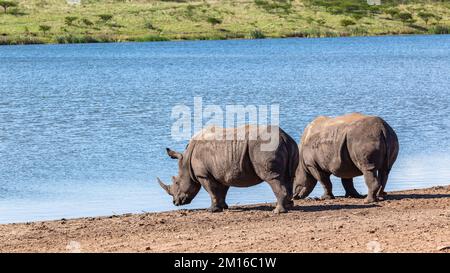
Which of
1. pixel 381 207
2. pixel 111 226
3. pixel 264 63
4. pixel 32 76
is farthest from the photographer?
pixel 264 63

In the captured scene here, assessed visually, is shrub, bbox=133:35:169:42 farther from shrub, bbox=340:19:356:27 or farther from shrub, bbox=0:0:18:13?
shrub, bbox=340:19:356:27

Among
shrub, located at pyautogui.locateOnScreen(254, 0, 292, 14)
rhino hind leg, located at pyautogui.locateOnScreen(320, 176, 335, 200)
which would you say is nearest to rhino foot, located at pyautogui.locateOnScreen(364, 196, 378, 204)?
rhino hind leg, located at pyautogui.locateOnScreen(320, 176, 335, 200)

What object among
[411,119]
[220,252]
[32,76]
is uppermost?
[220,252]

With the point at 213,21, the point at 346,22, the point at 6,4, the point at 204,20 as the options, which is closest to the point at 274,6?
the point at 346,22

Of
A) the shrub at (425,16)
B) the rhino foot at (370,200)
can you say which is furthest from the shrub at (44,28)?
the rhino foot at (370,200)

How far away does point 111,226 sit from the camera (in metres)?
13.8

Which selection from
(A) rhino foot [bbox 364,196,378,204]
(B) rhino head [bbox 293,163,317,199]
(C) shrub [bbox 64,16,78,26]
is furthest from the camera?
(C) shrub [bbox 64,16,78,26]

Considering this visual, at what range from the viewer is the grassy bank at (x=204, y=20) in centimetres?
10006

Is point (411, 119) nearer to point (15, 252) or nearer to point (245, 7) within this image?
point (15, 252)

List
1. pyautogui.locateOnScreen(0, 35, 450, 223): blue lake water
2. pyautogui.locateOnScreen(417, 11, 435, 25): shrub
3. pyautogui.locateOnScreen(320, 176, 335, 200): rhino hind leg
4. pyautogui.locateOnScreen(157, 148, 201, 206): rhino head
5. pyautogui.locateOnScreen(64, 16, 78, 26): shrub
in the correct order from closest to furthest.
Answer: pyautogui.locateOnScreen(157, 148, 201, 206): rhino head, pyautogui.locateOnScreen(320, 176, 335, 200): rhino hind leg, pyautogui.locateOnScreen(0, 35, 450, 223): blue lake water, pyautogui.locateOnScreen(64, 16, 78, 26): shrub, pyautogui.locateOnScreen(417, 11, 435, 25): shrub

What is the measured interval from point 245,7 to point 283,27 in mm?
6865

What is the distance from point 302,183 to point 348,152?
3.40 feet

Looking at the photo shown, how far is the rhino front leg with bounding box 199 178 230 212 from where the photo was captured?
14.8m
